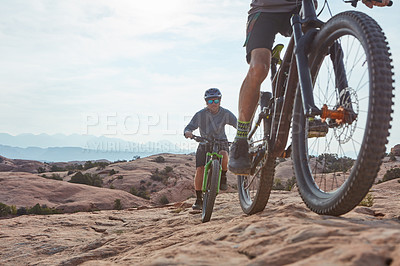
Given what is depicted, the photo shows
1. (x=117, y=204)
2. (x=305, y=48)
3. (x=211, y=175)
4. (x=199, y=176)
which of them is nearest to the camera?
(x=305, y=48)

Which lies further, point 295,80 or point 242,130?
point 242,130

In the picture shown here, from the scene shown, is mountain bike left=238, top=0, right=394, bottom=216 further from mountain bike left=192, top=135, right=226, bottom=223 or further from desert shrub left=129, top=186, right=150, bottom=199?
desert shrub left=129, top=186, right=150, bottom=199

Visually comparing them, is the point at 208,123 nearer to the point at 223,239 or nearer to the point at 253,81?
the point at 253,81

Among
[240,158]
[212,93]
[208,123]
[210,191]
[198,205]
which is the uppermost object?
[212,93]

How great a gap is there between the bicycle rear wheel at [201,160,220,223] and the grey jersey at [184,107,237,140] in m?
1.45

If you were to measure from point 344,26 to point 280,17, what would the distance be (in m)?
1.25

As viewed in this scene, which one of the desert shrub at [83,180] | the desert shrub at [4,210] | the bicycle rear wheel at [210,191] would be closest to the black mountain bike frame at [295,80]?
the bicycle rear wheel at [210,191]

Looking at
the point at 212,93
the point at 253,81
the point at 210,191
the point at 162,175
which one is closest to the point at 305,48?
the point at 253,81

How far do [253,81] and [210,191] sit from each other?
2.31 metres

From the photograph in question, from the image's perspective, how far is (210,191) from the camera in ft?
17.4

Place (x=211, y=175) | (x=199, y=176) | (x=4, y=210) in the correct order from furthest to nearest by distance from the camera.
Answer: (x=4, y=210) < (x=199, y=176) < (x=211, y=175)

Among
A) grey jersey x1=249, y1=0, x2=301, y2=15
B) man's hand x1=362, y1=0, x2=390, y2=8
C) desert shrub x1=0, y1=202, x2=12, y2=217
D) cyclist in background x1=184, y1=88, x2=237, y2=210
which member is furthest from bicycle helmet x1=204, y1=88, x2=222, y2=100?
desert shrub x1=0, y1=202, x2=12, y2=217

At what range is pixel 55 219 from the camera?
7.93m

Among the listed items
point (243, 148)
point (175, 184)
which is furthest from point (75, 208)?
point (243, 148)
